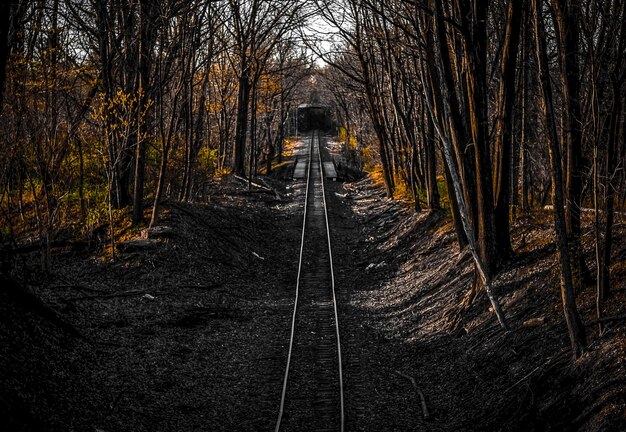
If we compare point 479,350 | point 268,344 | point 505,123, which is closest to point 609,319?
point 479,350

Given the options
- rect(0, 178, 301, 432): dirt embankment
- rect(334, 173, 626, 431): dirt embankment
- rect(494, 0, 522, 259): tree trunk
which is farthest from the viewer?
rect(494, 0, 522, 259): tree trunk

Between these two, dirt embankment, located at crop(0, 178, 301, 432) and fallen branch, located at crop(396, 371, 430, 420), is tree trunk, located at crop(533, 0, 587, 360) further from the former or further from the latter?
dirt embankment, located at crop(0, 178, 301, 432)

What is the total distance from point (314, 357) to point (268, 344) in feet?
4.18

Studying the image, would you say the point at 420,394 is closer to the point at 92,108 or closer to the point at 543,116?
the point at 543,116

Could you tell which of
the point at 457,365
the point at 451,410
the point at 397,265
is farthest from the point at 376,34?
the point at 451,410

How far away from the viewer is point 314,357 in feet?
39.3

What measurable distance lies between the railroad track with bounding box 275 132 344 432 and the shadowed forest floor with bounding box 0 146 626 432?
0.84ft

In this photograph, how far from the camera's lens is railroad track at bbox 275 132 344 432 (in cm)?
930

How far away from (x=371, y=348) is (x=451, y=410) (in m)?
3.34

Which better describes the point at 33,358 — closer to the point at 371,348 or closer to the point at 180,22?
the point at 371,348

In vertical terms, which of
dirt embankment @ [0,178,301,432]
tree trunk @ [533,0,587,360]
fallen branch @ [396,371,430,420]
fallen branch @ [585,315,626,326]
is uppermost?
tree trunk @ [533,0,587,360]

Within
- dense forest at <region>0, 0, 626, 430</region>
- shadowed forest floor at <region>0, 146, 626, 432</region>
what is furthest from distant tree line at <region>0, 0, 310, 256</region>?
shadowed forest floor at <region>0, 146, 626, 432</region>

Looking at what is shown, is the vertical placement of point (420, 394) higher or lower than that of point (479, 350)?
lower

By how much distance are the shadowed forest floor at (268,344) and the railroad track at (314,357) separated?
256 millimetres
